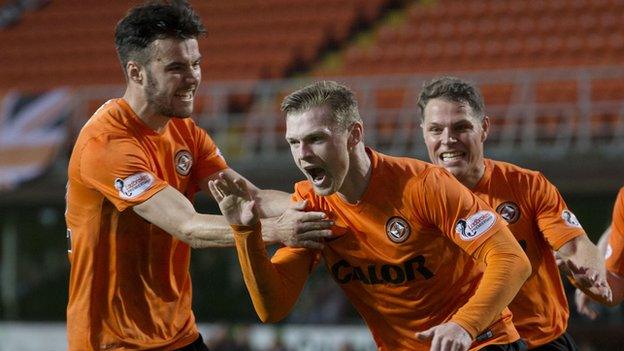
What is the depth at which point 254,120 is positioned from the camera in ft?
45.9

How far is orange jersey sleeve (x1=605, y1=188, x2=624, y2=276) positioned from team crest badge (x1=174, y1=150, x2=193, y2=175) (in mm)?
2077

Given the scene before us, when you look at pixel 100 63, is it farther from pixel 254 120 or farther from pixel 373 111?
pixel 373 111

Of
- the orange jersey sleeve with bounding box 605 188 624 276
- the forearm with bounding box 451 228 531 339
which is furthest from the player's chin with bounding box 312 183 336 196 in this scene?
the orange jersey sleeve with bounding box 605 188 624 276

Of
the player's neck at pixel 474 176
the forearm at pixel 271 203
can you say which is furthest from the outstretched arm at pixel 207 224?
the player's neck at pixel 474 176

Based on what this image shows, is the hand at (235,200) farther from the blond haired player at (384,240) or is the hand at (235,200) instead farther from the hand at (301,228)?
the hand at (301,228)

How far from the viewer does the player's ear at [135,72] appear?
16.5 feet

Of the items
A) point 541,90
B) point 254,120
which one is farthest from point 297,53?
point 541,90

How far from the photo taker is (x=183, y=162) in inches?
201

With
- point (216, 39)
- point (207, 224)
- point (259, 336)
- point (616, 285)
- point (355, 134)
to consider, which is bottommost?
point (259, 336)

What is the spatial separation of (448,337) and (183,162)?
1.66 meters

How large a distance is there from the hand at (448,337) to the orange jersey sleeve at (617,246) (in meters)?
1.88

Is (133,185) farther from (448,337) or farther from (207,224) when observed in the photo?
(448,337)

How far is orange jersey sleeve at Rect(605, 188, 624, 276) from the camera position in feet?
18.5

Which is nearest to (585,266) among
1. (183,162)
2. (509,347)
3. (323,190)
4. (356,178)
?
(509,347)
